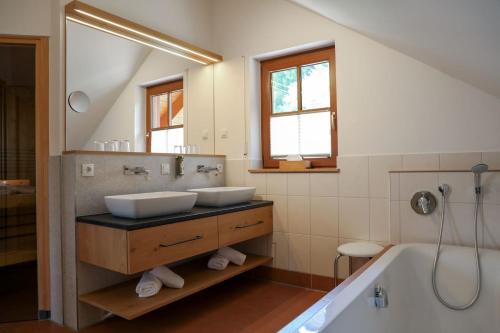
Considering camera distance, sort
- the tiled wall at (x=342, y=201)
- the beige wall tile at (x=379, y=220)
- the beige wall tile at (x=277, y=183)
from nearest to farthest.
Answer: the tiled wall at (x=342, y=201) < the beige wall tile at (x=379, y=220) < the beige wall tile at (x=277, y=183)

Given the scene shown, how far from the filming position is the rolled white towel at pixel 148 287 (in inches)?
80.4

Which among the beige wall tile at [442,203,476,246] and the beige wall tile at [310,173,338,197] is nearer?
the beige wall tile at [442,203,476,246]

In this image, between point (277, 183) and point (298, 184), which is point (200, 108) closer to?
point (277, 183)

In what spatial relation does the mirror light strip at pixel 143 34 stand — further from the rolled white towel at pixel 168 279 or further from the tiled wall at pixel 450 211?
the tiled wall at pixel 450 211

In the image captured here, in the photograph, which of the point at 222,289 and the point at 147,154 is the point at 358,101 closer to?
the point at 147,154

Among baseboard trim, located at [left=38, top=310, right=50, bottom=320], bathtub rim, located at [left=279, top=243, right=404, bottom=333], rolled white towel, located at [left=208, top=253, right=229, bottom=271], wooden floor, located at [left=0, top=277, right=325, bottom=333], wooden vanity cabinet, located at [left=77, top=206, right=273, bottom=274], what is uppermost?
wooden vanity cabinet, located at [left=77, top=206, right=273, bottom=274]

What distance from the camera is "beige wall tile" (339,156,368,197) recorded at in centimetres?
247

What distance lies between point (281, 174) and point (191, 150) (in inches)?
33.3

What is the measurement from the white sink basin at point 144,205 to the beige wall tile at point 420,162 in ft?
4.91

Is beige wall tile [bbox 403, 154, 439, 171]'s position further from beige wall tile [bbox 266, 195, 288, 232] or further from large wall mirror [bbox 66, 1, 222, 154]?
large wall mirror [bbox 66, 1, 222, 154]

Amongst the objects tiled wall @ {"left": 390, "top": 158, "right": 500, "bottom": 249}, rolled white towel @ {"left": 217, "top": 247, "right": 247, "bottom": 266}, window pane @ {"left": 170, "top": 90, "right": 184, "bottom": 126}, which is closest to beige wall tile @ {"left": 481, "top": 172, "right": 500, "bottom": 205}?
tiled wall @ {"left": 390, "top": 158, "right": 500, "bottom": 249}

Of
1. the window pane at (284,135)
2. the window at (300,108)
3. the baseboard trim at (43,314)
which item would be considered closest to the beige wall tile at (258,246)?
the window at (300,108)

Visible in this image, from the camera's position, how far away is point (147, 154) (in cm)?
247

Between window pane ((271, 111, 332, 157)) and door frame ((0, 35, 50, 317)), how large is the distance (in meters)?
1.77
